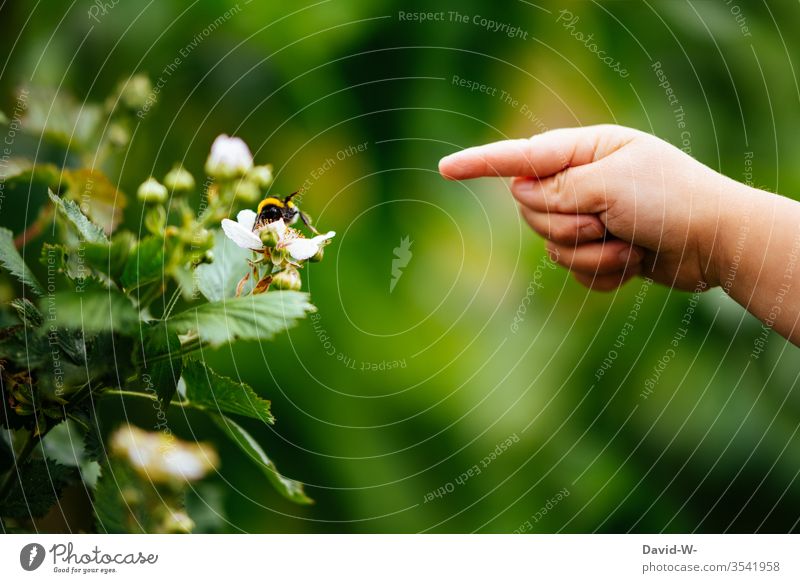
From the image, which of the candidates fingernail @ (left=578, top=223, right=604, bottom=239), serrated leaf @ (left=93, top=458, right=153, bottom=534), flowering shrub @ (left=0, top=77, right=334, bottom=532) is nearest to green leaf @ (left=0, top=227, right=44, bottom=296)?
flowering shrub @ (left=0, top=77, right=334, bottom=532)

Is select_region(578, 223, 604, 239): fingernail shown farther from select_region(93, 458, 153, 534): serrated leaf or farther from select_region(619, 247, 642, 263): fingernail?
select_region(93, 458, 153, 534): serrated leaf

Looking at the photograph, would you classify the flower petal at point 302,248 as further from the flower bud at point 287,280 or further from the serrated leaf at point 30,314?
the serrated leaf at point 30,314

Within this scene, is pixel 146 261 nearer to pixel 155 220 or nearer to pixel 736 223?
pixel 155 220

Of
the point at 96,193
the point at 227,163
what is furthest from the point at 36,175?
the point at 227,163

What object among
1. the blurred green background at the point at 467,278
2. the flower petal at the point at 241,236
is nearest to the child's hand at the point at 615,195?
the blurred green background at the point at 467,278

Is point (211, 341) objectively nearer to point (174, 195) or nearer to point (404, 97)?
point (174, 195)

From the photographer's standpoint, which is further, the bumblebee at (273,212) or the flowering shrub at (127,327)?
the bumblebee at (273,212)
